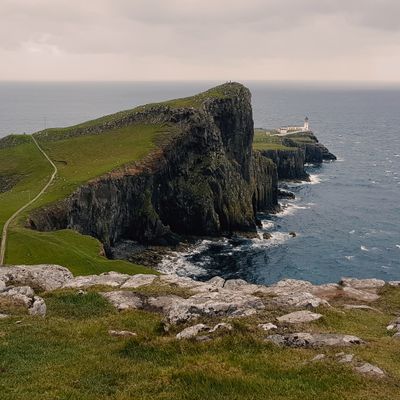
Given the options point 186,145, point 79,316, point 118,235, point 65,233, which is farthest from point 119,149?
point 79,316

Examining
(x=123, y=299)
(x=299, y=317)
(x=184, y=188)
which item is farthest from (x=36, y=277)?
(x=184, y=188)

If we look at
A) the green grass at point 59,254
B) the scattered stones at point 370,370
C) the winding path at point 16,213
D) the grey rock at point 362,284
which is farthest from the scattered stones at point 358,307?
the winding path at point 16,213

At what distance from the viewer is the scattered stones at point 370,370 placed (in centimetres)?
1811

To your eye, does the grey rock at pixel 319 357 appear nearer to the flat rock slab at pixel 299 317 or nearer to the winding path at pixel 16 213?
the flat rock slab at pixel 299 317

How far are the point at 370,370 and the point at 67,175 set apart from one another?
7456cm

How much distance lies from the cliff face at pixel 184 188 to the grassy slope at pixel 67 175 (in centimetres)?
323

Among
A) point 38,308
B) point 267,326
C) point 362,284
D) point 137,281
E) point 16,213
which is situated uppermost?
point 267,326

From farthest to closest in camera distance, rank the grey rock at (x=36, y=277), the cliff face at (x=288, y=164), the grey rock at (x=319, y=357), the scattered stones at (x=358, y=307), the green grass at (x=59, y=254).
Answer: the cliff face at (x=288, y=164) < the green grass at (x=59, y=254) < the grey rock at (x=36, y=277) < the scattered stones at (x=358, y=307) < the grey rock at (x=319, y=357)

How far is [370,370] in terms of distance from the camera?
60.3 ft

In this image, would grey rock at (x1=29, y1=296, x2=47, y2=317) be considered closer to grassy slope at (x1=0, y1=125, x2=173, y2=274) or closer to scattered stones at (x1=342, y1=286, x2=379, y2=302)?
grassy slope at (x1=0, y1=125, x2=173, y2=274)

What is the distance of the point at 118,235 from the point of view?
88812 millimetres

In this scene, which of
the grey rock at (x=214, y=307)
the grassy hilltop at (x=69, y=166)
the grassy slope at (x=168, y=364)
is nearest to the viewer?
the grassy slope at (x=168, y=364)

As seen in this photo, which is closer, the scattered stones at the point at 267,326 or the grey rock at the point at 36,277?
the scattered stones at the point at 267,326

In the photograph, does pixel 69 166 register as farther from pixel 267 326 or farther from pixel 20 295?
pixel 267 326
